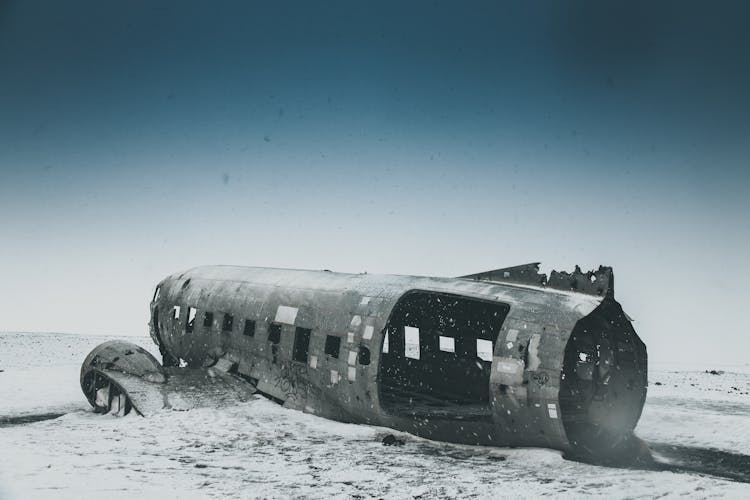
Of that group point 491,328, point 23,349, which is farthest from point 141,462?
point 23,349

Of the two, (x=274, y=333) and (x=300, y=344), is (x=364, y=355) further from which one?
(x=274, y=333)

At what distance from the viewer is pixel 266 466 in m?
11.0

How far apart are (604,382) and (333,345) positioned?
640 cm

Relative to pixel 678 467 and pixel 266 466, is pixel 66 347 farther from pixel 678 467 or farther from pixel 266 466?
pixel 678 467

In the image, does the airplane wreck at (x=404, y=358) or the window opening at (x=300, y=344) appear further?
the window opening at (x=300, y=344)

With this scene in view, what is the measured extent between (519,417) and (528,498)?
2453mm

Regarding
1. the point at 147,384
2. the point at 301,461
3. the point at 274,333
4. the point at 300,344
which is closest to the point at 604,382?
the point at 301,461

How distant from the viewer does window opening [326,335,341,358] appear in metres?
14.7

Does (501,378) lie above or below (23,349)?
above

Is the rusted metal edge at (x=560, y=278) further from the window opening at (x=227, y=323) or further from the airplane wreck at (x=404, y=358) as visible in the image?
the window opening at (x=227, y=323)

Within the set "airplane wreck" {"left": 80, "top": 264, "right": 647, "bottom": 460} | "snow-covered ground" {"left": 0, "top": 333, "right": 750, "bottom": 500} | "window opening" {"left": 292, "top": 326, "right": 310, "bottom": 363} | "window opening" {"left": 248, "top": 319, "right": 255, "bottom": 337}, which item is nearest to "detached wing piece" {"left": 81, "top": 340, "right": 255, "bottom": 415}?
"airplane wreck" {"left": 80, "top": 264, "right": 647, "bottom": 460}

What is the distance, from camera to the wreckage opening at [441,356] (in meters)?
16.9

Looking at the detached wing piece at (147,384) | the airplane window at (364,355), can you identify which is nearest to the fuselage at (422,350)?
the airplane window at (364,355)

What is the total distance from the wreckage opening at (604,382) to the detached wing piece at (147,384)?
30.6ft
